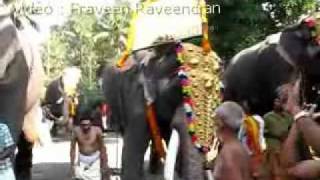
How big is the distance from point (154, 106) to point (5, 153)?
2240mm

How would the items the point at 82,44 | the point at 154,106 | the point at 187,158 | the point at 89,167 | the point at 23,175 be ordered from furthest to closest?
the point at 82,44 < the point at 23,175 < the point at 89,167 < the point at 154,106 < the point at 187,158

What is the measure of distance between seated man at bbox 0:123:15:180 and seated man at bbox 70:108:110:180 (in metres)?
2.21

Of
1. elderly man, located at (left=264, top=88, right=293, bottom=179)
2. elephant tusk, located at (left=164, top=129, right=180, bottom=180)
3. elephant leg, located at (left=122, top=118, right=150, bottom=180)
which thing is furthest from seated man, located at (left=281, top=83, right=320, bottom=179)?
elephant leg, located at (left=122, top=118, right=150, bottom=180)

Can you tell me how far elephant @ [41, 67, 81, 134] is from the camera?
42.8ft

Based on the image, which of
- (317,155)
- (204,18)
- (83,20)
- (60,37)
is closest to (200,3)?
(204,18)

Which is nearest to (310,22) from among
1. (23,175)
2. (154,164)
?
(23,175)

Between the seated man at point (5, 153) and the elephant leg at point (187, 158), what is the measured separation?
1318mm

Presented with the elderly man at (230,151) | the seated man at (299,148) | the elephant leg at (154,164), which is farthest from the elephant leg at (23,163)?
the seated man at (299,148)

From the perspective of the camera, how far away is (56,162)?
10.7 meters

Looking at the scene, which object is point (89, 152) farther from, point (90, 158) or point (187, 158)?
point (187, 158)

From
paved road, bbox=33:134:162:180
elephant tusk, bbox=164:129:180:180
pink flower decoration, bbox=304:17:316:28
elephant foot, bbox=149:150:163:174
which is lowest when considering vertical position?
paved road, bbox=33:134:162:180

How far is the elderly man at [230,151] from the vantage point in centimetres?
390

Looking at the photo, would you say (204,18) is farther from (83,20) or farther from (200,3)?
(83,20)

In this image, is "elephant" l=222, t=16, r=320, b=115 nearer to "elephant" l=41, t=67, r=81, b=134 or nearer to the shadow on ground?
the shadow on ground
